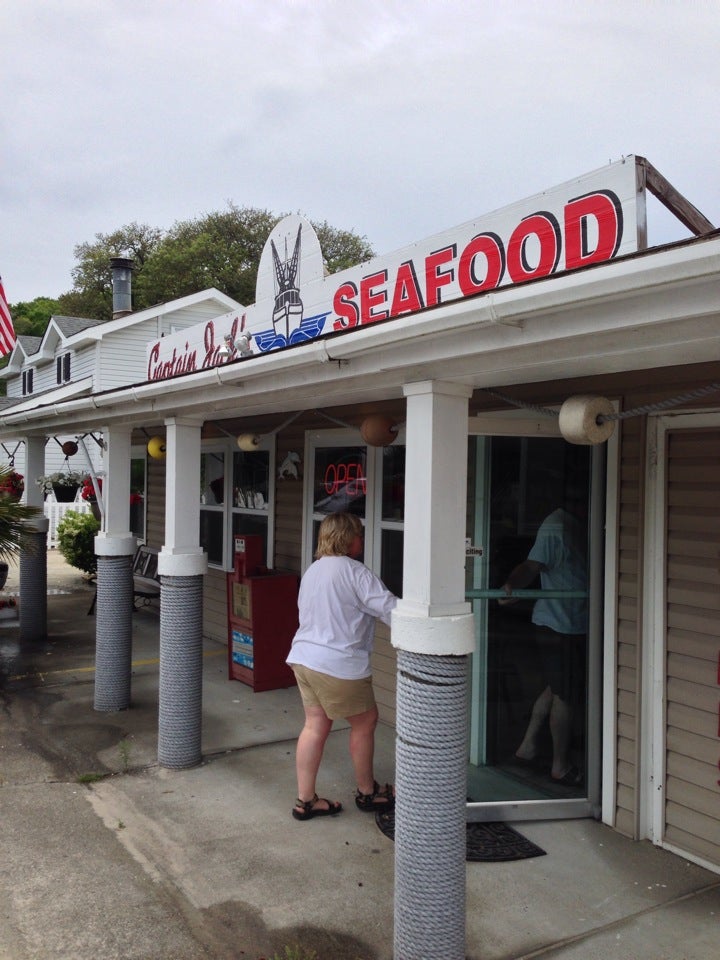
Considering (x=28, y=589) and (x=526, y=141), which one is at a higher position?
(x=526, y=141)

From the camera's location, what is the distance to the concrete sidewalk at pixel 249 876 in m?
3.09

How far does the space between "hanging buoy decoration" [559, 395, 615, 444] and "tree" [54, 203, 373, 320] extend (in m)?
30.7

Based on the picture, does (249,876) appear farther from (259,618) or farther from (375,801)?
(259,618)

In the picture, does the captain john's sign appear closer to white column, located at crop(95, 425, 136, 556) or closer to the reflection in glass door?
the reflection in glass door

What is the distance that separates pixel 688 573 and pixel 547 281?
6.89ft

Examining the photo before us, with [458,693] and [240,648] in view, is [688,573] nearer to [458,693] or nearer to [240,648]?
[458,693]

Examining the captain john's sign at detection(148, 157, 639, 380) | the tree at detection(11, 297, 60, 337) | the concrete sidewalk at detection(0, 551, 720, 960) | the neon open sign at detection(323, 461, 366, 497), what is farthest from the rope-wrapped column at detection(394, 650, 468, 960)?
the tree at detection(11, 297, 60, 337)

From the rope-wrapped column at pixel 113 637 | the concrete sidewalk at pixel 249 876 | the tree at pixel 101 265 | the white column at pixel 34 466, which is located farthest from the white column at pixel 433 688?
the tree at pixel 101 265

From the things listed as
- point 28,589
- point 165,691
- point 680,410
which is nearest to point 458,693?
point 680,410

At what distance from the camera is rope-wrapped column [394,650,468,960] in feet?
9.05

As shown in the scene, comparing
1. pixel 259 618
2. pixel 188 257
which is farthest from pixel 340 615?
pixel 188 257

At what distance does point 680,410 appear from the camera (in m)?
3.62

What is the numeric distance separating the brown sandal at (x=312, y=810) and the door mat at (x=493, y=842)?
249 mm

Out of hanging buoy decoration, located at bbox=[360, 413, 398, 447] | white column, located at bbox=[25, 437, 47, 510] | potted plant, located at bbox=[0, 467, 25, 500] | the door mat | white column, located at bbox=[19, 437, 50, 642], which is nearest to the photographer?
the door mat
